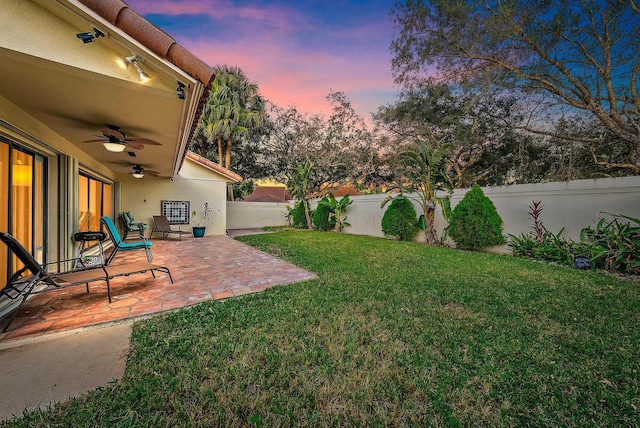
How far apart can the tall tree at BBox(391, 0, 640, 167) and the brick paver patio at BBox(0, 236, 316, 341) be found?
31.7 ft

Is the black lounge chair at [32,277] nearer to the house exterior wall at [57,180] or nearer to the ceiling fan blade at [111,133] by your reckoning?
the house exterior wall at [57,180]

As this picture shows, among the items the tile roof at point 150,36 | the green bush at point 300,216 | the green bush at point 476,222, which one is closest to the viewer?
the tile roof at point 150,36

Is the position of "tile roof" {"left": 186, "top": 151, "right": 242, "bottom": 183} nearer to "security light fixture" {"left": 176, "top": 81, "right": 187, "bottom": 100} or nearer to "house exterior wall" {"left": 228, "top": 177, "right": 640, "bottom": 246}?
"security light fixture" {"left": 176, "top": 81, "right": 187, "bottom": 100}

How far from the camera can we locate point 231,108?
60.0 feet

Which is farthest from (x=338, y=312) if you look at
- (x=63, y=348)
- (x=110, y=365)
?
(x=63, y=348)

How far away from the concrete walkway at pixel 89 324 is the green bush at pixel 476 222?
5757mm

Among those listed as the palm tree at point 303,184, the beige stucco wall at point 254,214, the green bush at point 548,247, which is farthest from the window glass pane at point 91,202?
the green bush at point 548,247

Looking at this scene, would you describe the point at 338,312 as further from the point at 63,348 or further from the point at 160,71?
the point at 160,71

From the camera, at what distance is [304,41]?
31.8 feet

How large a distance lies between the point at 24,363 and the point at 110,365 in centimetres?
78

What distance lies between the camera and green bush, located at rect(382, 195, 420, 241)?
10.5 m

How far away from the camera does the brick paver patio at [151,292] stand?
3.20 meters

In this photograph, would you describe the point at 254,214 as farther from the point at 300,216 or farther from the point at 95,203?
the point at 95,203

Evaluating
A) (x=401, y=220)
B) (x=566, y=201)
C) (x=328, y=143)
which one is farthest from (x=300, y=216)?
(x=566, y=201)
